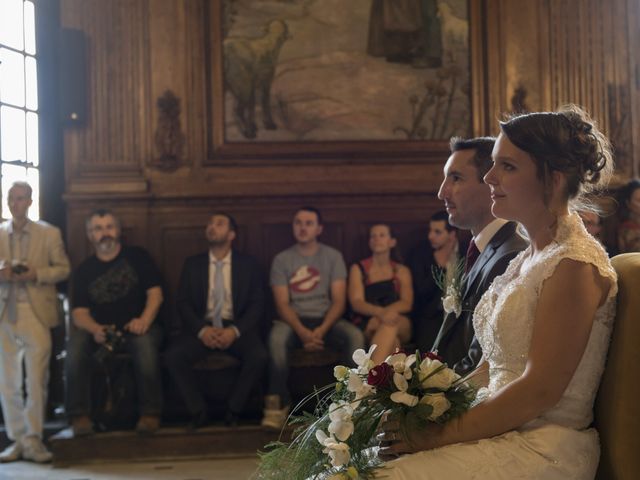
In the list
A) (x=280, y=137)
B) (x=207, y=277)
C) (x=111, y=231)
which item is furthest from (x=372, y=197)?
(x=111, y=231)

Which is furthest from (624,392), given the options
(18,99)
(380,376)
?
(18,99)

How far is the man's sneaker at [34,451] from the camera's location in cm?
661

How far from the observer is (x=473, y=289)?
3174mm

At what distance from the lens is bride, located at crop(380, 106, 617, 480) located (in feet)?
7.57

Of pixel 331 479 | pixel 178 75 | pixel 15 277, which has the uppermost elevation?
pixel 178 75

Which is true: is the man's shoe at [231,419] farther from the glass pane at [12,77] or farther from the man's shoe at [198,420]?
the glass pane at [12,77]

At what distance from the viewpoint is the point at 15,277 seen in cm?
681

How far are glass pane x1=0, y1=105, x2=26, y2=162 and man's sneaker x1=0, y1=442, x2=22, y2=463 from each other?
8.08ft

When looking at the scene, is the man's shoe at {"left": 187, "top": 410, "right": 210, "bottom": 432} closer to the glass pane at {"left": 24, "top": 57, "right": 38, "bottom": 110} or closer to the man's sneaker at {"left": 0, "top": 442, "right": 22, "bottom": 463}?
the man's sneaker at {"left": 0, "top": 442, "right": 22, "bottom": 463}

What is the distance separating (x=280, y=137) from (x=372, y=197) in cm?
97

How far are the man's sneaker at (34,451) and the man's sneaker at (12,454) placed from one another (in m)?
0.04

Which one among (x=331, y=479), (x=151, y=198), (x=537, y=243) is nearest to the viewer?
(x=331, y=479)

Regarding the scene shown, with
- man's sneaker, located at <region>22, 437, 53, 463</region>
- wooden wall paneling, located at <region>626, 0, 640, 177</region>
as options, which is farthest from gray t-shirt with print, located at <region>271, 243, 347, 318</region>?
wooden wall paneling, located at <region>626, 0, 640, 177</region>

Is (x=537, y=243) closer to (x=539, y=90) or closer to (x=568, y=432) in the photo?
(x=568, y=432)
